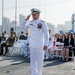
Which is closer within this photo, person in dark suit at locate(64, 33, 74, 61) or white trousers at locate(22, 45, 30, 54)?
person in dark suit at locate(64, 33, 74, 61)

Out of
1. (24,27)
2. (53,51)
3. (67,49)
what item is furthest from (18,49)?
(24,27)

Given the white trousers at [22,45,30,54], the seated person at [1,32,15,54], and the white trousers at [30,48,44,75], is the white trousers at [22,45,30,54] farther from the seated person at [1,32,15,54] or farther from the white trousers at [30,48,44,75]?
the white trousers at [30,48,44,75]

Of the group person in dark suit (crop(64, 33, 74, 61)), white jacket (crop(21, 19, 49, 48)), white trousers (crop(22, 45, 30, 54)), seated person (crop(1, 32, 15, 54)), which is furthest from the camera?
seated person (crop(1, 32, 15, 54))

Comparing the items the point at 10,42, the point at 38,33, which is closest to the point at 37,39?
the point at 38,33

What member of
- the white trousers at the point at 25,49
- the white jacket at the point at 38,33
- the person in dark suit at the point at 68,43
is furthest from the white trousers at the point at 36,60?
the white trousers at the point at 25,49

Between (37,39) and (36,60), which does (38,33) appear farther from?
(36,60)

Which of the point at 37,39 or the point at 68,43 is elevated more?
the point at 37,39

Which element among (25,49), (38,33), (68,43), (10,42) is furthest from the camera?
(10,42)

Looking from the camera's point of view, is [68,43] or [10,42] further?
[10,42]

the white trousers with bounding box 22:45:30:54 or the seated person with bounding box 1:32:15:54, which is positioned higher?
the seated person with bounding box 1:32:15:54

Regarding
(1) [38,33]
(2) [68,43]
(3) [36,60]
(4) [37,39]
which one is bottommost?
(3) [36,60]

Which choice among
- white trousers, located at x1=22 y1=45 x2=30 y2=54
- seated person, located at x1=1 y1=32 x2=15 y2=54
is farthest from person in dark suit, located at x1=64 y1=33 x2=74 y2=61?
seated person, located at x1=1 y1=32 x2=15 y2=54

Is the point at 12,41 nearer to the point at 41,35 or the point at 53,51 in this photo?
the point at 53,51

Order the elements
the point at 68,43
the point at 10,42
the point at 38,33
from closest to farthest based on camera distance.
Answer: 1. the point at 38,33
2. the point at 68,43
3. the point at 10,42
